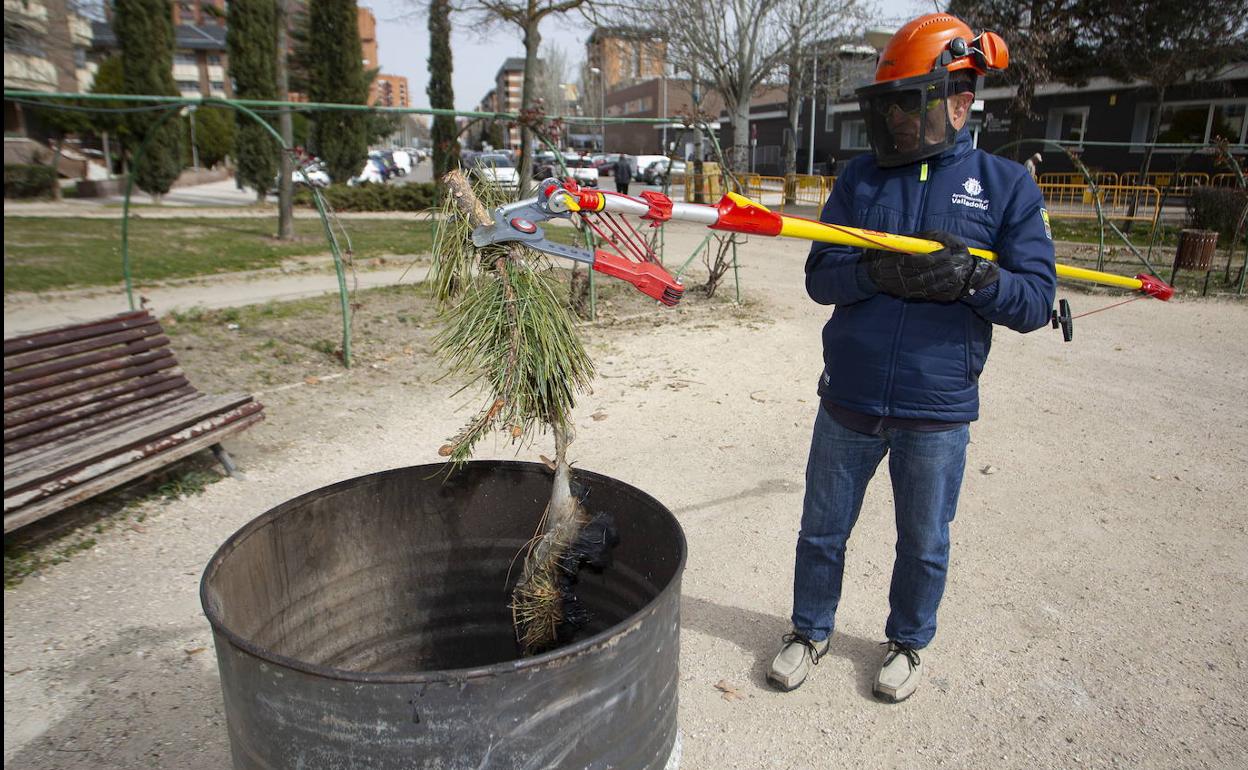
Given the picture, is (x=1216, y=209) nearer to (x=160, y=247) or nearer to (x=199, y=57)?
(x=160, y=247)

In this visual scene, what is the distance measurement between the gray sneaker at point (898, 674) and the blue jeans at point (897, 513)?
0.16 feet

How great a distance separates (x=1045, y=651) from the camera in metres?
2.97

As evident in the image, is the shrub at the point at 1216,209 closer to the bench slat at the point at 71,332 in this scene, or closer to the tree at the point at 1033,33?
the tree at the point at 1033,33

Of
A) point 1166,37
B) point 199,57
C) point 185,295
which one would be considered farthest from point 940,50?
point 199,57

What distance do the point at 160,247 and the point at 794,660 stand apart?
42.1ft

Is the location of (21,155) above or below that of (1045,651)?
above

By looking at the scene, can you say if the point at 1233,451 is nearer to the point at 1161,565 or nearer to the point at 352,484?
the point at 1161,565

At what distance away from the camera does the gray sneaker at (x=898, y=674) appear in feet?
8.84

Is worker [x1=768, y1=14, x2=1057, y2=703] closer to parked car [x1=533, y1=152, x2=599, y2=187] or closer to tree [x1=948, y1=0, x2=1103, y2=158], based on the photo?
parked car [x1=533, y1=152, x2=599, y2=187]

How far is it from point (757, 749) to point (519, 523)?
105cm

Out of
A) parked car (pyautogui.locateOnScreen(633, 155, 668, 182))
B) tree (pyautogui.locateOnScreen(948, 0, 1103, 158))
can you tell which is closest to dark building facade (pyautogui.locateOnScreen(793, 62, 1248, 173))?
tree (pyautogui.locateOnScreen(948, 0, 1103, 158))

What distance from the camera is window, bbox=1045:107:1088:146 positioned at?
27.1m

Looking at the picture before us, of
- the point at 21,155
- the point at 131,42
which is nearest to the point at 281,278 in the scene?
the point at 131,42

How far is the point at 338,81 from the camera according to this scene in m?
23.4
